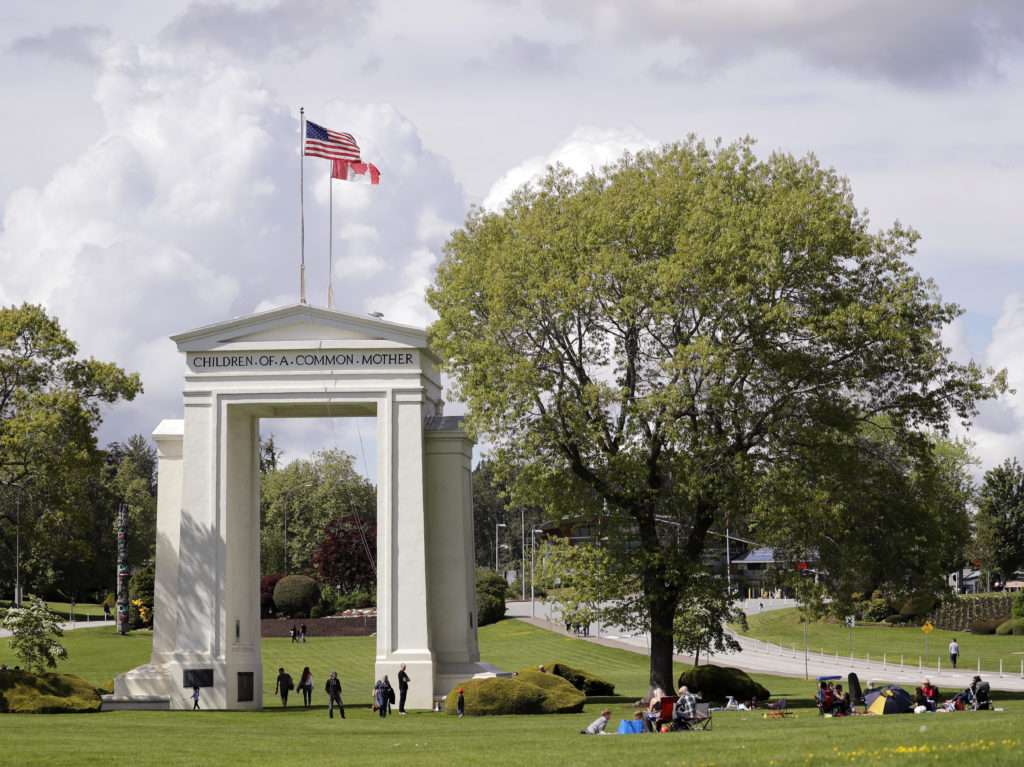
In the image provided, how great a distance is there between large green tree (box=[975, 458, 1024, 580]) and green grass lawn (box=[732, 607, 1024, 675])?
983 inches

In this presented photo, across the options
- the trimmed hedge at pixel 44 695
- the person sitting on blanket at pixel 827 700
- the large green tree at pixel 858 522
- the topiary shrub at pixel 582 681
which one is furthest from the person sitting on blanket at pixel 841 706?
the trimmed hedge at pixel 44 695

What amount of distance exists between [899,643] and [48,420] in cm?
4840

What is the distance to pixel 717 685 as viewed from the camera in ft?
119

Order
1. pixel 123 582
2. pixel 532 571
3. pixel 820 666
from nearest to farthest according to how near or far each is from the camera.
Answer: pixel 532 571
pixel 820 666
pixel 123 582

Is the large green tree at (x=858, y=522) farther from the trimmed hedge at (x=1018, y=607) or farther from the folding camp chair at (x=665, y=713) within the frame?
the trimmed hedge at (x=1018, y=607)

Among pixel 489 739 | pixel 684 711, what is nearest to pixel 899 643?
pixel 684 711

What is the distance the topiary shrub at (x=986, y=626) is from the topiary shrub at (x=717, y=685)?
137 ft

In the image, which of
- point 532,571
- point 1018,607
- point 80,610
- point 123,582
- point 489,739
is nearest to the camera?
point 489,739

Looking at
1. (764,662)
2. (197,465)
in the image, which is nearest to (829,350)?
(197,465)

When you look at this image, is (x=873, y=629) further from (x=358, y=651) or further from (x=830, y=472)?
(x=830, y=472)

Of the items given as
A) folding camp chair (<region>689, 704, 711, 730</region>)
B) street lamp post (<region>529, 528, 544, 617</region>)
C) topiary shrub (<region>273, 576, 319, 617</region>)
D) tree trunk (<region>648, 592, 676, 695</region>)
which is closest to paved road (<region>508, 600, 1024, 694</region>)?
street lamp post (<region>529, 528, 544, 617</region>)

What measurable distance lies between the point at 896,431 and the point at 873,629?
44.0 metres

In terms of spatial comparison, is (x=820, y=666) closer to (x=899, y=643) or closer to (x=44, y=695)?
(x=899, y=643)

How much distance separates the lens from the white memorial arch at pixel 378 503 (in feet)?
123
